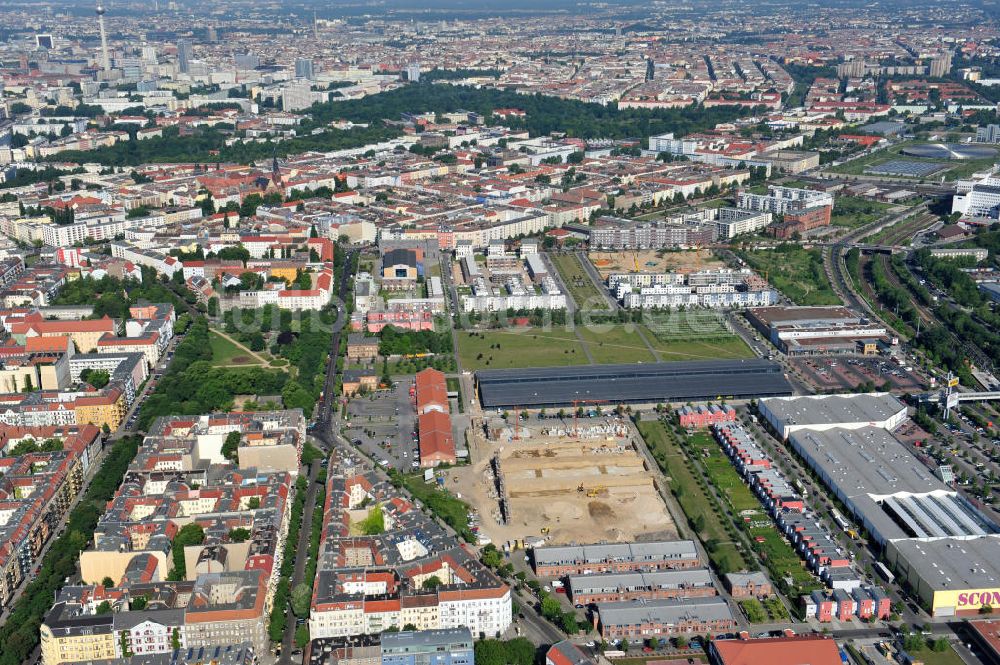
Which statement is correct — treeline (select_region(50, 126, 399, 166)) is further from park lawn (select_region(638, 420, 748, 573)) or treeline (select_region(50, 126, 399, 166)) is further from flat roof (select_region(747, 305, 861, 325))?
park lawn (select_region(638, 420, 748, 573))

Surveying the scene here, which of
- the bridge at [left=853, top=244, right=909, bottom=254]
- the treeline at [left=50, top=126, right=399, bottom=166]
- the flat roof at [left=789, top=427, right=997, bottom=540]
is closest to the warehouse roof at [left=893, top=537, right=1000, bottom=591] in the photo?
the flat roof at [left=789, top=427, right=997, bottom=540]

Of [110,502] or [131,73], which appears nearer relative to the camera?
[110,502]

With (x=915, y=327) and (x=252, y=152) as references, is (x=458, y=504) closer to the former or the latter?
(x=915, y=327)

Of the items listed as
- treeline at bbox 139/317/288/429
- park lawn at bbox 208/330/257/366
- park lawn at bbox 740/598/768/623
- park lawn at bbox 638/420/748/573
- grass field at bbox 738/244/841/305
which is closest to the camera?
park lawn at bbox 740/598/768/623

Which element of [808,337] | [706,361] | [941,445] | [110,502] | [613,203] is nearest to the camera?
[110,502]

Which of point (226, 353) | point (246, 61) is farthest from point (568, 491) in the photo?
point (246, 61)

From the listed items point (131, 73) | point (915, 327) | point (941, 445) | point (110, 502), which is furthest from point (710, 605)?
point (131, 73)
